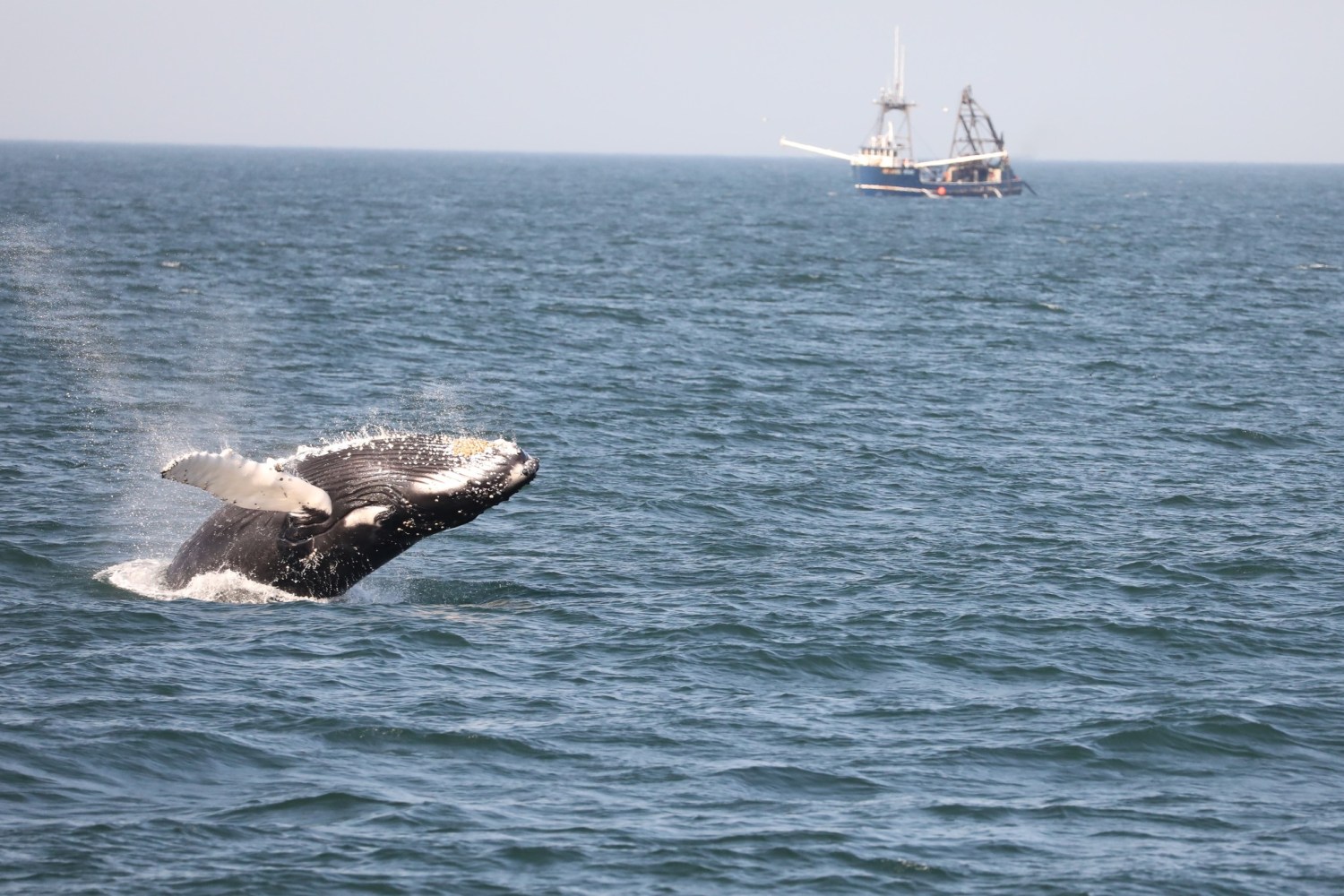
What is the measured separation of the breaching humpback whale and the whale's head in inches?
0.5

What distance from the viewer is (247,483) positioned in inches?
790

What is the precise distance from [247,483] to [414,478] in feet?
7.09

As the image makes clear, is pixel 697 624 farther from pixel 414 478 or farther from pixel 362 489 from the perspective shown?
pixel 362 489

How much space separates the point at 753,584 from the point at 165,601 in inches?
378

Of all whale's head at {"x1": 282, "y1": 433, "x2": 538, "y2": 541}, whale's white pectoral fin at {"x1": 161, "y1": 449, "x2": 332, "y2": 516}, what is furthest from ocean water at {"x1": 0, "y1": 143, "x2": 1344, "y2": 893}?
whale's white pectoral fin at {"x1": 161, "y1": 449, "x2": 332, "y2": 516}

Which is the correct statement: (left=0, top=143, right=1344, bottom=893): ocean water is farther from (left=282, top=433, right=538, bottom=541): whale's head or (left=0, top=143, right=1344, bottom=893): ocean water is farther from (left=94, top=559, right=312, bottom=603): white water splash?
Result: (left=282, top=433, right=538, bottom=541): whale's head

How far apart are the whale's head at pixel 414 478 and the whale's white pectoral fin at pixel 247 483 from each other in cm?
36

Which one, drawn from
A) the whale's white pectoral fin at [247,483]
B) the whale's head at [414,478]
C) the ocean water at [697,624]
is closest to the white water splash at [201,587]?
the ocean water at [697,624]

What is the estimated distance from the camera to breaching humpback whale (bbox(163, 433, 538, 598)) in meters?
20.2

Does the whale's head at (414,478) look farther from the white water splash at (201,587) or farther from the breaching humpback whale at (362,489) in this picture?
the white water splash at (201,587)

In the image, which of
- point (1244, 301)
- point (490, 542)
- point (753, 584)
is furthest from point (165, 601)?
point (1244, 301)

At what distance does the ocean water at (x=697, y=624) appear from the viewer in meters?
17.0

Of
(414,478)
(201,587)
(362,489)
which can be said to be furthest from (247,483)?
(201,587)

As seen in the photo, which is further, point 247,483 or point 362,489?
point 362,489
